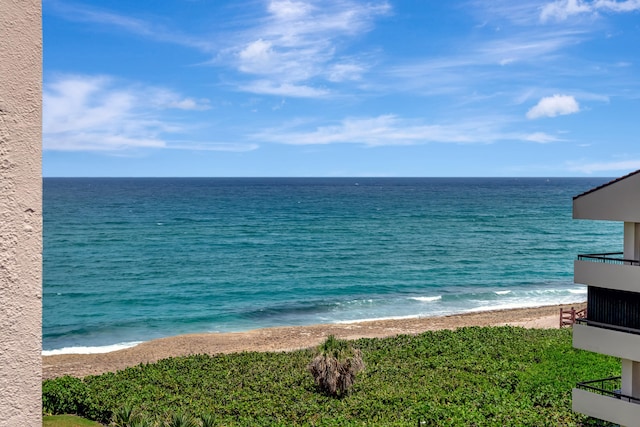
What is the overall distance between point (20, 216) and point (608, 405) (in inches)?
648

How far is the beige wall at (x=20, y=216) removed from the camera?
2.12m

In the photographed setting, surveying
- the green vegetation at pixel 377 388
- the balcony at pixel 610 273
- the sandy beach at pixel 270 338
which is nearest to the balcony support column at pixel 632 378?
the balcony at pixel 610 273

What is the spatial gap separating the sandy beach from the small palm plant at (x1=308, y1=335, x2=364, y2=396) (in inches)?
472

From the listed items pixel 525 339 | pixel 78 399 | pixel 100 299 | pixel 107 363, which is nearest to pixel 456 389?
pixel 525 339

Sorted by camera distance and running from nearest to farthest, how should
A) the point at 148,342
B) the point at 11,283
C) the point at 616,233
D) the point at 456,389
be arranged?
1. the point at 11,283
2. the point at 456,389
3. the point at 148,342
4. the point at 616,233

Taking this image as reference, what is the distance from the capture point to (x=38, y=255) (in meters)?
2.20

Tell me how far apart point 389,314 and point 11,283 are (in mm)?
43168

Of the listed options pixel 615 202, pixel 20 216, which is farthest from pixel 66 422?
pixel 20 216

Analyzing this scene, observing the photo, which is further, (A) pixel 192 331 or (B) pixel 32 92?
(A) pixel 192 331

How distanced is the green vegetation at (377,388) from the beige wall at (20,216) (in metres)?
12.5

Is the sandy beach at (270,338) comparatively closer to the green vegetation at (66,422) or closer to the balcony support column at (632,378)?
the green vegetation at (66,422)

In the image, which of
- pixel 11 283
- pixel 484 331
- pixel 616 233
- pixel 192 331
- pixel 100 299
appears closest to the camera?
pixel 11 283

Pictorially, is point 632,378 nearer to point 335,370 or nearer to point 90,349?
point 335,370

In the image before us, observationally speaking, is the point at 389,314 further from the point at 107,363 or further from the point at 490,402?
the point at 490,402
